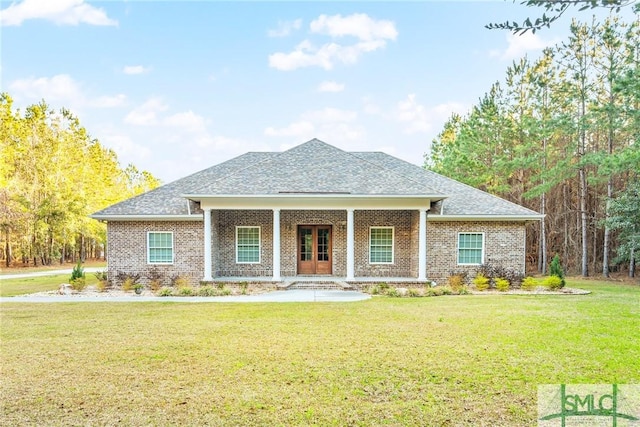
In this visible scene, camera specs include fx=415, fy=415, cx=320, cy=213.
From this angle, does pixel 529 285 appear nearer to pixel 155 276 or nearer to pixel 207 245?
pixel 207 245

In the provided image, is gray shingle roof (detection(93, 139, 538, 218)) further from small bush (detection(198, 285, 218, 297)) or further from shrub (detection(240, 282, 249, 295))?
small bush (detection(198, 285, 218, 297))

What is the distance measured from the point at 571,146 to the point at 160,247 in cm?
2059

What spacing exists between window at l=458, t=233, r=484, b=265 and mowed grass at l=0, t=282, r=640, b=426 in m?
6.22

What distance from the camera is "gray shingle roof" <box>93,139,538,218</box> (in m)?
15.8

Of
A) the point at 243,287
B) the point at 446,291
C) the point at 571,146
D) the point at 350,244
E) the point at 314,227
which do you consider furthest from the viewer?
the point at 571,146

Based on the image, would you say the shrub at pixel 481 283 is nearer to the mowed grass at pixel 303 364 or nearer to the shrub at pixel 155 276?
the mowed grass at pixel 303 364

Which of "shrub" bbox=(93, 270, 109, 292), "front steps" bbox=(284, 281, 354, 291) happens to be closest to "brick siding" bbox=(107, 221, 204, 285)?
"shrub" bbox=(93, 270, 109, 292)

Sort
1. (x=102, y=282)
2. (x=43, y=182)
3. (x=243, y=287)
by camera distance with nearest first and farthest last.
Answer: (x=243, y=287) < (x=102, y=282) < (x=43, y=182)

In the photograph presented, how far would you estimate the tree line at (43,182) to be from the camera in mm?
29453

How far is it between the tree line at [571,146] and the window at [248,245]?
14.4 metres

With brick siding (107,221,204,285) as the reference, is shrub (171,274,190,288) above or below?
below

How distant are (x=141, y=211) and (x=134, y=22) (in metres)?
7.72

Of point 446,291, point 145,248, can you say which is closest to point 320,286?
point 446,291

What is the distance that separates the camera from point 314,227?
58.4 feet
